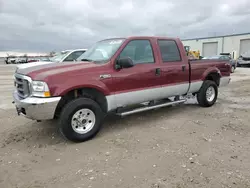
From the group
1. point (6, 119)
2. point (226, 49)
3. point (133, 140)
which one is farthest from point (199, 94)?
point (226, 49)

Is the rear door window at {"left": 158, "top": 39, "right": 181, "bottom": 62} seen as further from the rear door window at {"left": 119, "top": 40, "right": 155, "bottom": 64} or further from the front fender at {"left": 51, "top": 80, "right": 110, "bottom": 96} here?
the front fender at {"left": 51, "top": 80, "right": 110, "bottom": 96}

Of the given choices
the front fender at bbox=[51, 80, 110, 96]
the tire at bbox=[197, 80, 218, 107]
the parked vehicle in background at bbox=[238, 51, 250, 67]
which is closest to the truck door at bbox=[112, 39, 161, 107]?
the front fender at bbox=[51, 80, 110, 96]

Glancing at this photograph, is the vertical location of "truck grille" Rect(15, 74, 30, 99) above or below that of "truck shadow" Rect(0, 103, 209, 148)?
above

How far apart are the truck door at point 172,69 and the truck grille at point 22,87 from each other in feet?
9.65

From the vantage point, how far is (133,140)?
169 inches

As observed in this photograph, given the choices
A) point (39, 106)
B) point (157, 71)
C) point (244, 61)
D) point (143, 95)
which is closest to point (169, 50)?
point (157, 71)

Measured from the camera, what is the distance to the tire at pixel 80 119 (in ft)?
13.2

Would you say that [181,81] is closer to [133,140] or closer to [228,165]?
[133,140]

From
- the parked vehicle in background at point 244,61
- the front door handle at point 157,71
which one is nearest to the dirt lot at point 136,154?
the front door handle at point 157,71

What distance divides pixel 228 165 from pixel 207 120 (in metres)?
2.21

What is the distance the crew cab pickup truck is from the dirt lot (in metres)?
0.46

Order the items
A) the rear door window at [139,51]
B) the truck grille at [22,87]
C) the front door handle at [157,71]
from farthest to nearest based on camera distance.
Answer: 1. the front door handle at [157,71]
2. the rear door window at [139,51]
3. the truck grille at [22,87]

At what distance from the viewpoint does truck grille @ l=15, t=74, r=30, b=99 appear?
4.00 metres

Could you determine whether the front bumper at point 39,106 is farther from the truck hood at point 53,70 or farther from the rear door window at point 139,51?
the rear door window at point 139,51
